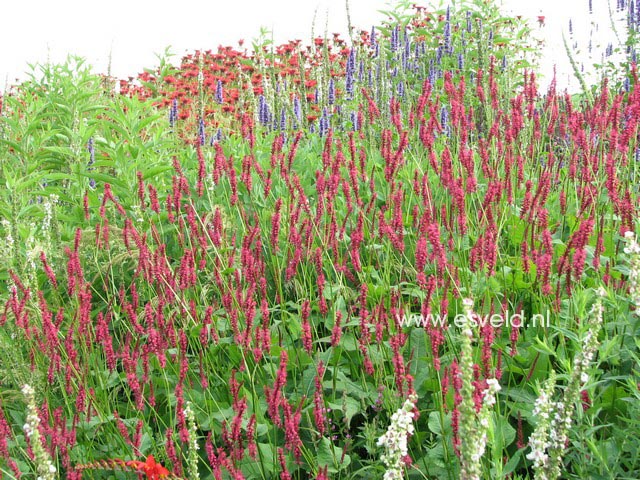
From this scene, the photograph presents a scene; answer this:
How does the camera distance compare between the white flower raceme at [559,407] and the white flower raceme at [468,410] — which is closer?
the white flower raceme at [468,410]

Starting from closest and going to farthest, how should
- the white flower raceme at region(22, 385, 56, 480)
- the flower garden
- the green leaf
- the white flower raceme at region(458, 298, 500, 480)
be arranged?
the white flower raceme at region(458, 298, 500, 480), the white flower raceme at region(22, 385, 56, 480), the flower garden, the green leaf

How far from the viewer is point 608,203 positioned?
357 centimetres

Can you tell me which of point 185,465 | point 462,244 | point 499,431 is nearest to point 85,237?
point 185,465

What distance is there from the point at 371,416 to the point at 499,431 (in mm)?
886

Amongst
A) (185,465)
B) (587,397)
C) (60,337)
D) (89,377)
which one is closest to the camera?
(587,397)

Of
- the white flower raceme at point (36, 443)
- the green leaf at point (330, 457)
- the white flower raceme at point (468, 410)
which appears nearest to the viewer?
the white flower raceme at point (468, 410)

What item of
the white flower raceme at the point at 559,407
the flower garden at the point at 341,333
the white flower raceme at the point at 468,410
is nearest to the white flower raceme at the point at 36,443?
the flower garden at the point at 341,333

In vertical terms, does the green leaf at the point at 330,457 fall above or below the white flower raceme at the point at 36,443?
below

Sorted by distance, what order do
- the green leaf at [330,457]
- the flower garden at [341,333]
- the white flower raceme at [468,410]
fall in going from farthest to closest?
the green leaf at [330,457], the flower garden at [341,333], the white flower raceme at [468,410]

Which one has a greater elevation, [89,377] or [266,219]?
[266,219]

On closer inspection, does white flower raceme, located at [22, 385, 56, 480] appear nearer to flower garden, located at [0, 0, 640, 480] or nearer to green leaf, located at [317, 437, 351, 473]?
flower garden, located at [0, 0, 640, 480]

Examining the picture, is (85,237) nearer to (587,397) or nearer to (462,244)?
(462,244)

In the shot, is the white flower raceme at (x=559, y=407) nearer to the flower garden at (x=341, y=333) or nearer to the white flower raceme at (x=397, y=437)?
the flower garden at (x=341, y=333)

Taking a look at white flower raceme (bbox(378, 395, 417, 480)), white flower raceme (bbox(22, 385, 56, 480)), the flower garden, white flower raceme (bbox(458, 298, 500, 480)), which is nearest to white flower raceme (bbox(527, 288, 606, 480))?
the flower garden
